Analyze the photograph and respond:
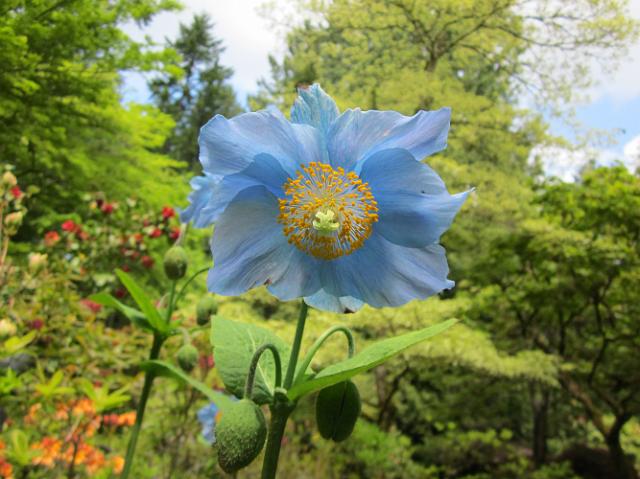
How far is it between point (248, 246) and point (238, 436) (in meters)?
0.20

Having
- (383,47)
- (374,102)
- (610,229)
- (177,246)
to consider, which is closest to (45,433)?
(177,246)

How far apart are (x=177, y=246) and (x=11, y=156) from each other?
5.97m

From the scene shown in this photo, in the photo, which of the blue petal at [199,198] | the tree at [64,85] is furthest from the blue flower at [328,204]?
the tree at [64,85]

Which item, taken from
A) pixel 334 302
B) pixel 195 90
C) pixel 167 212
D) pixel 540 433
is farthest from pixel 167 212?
pixel 195 90

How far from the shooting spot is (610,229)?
445 cm

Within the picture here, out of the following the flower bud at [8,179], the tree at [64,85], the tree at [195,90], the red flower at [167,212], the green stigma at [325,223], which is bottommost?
the green stigma at [325,223]

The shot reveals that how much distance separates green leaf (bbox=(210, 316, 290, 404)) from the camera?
2.05 feet

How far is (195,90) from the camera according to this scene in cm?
1900

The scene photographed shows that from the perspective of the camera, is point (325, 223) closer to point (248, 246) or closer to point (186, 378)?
point (248, 246)

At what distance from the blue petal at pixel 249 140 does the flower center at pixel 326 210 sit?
3 centimetres

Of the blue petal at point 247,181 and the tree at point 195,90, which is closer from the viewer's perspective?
the blue petal at point 247,181

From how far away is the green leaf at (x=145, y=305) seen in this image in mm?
942

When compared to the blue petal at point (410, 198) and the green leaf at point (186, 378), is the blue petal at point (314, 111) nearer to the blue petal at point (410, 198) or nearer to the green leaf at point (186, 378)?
the blue petal at point (410, 198)

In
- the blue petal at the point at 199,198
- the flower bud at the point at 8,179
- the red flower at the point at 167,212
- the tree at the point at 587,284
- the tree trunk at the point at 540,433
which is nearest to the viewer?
the blue petal at the point at 199,198
